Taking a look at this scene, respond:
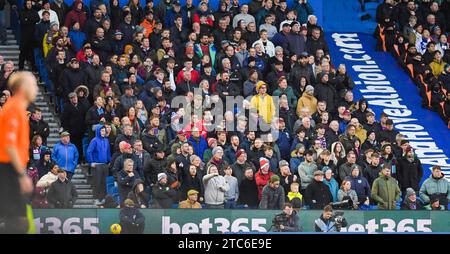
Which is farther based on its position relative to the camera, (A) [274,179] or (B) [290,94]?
(B) [290,94]

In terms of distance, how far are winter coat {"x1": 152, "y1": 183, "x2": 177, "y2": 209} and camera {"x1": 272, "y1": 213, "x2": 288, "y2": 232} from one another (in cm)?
184

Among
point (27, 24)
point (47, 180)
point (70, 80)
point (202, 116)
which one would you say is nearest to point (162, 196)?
point (47, 180)

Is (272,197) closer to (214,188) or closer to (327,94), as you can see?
(214,188)

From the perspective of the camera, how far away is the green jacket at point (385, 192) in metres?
22.5

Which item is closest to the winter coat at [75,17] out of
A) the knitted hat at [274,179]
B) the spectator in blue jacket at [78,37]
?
the spectator in blue jacket at [78,37]

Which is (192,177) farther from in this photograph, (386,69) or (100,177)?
(386,69)

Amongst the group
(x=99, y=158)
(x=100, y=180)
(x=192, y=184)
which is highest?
(x=99, y=158)

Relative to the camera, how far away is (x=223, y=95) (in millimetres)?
23969

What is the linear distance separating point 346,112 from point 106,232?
20.8 feet

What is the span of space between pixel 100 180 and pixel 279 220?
3.35 m

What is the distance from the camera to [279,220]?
67.9 ft

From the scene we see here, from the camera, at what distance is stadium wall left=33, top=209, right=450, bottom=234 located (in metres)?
20.2

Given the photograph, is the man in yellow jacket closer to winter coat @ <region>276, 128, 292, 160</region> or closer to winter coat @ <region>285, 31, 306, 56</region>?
winter coat @ <region>276, 128, 292, 160</region>
